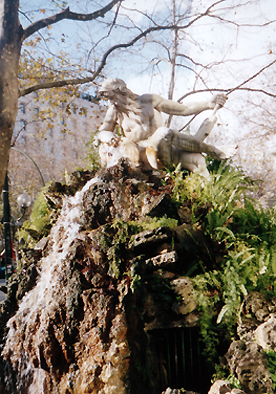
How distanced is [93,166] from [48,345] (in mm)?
4450

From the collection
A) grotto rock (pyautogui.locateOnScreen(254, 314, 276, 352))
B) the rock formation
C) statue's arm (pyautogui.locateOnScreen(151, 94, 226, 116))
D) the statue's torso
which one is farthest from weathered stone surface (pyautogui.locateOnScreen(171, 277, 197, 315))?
statue's arm (pyautogui.locateOnScreen(151, 94, 226, 116))

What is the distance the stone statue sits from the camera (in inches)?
208

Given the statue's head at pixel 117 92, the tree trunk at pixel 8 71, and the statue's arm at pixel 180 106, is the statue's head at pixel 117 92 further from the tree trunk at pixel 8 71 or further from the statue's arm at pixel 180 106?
the tree trunk at pixel 8 71

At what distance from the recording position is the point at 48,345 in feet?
12.3

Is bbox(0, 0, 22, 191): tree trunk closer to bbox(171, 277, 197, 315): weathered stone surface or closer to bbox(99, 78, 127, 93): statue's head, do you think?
bbox(99, 78, 127, 93): statue's head

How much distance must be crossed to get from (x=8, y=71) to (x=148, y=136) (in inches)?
109

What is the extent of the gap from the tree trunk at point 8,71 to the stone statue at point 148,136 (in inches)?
61.5

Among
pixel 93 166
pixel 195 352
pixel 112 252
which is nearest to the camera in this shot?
pixel 195 352

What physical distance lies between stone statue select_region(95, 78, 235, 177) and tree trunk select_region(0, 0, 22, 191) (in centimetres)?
156

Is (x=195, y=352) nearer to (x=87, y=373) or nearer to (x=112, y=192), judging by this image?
(x=87, y=373)

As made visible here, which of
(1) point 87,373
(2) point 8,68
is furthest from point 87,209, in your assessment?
(2) point 8,68

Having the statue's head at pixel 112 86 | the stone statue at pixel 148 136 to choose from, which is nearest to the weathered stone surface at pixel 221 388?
the stone statue at pixel 148 136

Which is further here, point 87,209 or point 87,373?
point 87,209

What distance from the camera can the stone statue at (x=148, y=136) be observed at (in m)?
5.29
